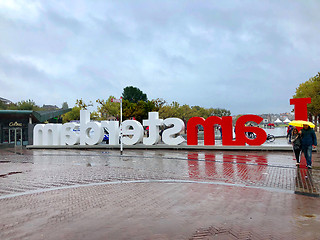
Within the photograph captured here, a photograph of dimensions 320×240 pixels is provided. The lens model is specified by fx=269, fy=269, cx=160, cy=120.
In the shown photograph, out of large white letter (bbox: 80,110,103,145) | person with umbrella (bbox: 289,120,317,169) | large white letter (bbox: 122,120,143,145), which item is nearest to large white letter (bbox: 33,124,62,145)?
large white letter (bbox: 80,110,103,145)

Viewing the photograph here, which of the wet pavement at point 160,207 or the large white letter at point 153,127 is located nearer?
the wet pavement at point 160,207

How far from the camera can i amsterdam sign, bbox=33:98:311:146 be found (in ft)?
65.9

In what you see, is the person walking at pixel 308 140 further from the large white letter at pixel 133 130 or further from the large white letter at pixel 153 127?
the large white letter at pixel 133 130

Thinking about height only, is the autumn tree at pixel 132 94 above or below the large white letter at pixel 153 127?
above

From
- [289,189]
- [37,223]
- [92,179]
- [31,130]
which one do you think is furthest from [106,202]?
[31,130]

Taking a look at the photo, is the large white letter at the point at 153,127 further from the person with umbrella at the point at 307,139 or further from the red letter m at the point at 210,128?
the person with umbrella at the point at 307,139

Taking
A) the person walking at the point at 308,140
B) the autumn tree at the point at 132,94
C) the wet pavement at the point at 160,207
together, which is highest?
the autumn tree at the point at 132,94

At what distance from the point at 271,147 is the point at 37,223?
17831 millimetres

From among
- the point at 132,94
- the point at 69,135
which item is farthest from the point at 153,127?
the point at 132,94

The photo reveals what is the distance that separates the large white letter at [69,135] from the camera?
25.7 m

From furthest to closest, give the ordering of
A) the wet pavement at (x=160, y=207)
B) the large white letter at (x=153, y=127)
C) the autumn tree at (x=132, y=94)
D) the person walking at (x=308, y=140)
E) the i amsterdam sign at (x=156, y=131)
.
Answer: the autumn tree at (x=132, y=94) < the large white letter at (x=153, y=127) < the i amsterdam sign at (x=156, y=131) < the person walking at (x=308, y=140) < the wet pavement at (x=160, y=207)

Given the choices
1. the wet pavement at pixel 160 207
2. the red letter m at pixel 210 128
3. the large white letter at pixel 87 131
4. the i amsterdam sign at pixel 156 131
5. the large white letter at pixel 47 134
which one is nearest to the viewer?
the wet pavement at pixel 160 207

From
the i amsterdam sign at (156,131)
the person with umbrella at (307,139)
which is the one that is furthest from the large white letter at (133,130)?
the person with umbrella at (307,139)

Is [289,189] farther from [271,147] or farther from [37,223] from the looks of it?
[271,147]
